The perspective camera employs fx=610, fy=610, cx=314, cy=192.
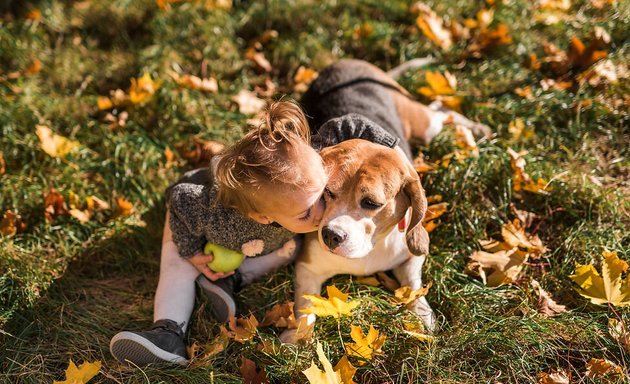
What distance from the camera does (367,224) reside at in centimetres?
280

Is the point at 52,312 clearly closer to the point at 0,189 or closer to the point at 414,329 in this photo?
the point at 0,189

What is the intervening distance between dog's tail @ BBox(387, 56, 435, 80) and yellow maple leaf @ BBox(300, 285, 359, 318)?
218cm

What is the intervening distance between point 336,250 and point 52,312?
5.76ft

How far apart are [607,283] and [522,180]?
2.89 feet

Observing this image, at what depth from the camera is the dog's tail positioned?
15.3 feet

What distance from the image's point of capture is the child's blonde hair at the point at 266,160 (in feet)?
9.18

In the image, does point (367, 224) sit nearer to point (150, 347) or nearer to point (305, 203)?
point (305, 203)

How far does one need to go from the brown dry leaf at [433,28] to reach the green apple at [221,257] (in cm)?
252

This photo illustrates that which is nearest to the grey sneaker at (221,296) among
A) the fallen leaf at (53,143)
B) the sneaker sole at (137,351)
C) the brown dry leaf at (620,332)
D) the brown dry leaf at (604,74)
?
the sneaker sole at (137,351)

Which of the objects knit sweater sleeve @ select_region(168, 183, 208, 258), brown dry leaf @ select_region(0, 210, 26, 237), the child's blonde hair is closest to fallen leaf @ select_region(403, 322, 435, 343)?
the child's blonde hair

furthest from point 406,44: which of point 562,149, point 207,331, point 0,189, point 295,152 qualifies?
point 0,189

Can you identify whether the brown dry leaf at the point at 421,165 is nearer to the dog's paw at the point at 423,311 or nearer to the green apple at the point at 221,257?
the dog's paw at the point at 423,311

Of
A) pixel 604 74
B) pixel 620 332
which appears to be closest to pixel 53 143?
pixel 620 332

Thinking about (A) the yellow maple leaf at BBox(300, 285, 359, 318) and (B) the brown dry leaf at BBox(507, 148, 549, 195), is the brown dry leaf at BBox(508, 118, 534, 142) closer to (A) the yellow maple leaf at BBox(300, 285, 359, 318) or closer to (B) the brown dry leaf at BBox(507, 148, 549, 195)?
(B) the brown dry leaf at BBox(507, 148, 549, 195)
